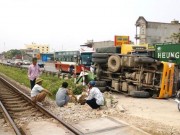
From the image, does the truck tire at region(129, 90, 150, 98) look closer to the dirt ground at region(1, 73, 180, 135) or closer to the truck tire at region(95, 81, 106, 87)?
the dirt ground at region(1, 73, 180, 135)

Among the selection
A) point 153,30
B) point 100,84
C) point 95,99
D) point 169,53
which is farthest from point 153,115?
point 153,30

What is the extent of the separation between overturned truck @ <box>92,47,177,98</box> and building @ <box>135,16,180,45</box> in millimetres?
33509

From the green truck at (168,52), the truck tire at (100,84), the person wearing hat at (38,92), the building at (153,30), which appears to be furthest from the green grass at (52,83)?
the building at (153,30)

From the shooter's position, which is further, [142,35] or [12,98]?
[142,35]

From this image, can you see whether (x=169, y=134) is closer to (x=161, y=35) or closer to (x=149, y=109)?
(x=149, y=109)

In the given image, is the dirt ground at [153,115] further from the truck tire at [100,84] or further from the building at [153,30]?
the building at [153,30]

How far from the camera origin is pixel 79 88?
1717 cm

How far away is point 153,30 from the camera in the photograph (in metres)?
51.6

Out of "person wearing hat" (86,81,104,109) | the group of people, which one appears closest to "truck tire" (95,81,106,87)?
the group of people

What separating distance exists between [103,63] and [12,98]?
5020 mm

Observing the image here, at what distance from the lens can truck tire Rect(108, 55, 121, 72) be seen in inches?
664

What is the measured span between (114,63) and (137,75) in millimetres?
1736

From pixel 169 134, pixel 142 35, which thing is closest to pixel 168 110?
pixel 169 134

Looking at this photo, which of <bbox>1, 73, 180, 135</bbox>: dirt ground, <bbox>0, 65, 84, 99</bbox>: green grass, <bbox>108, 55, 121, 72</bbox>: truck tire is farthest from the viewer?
<bbox>0, 65, 84, 99</bbox>: green grass
